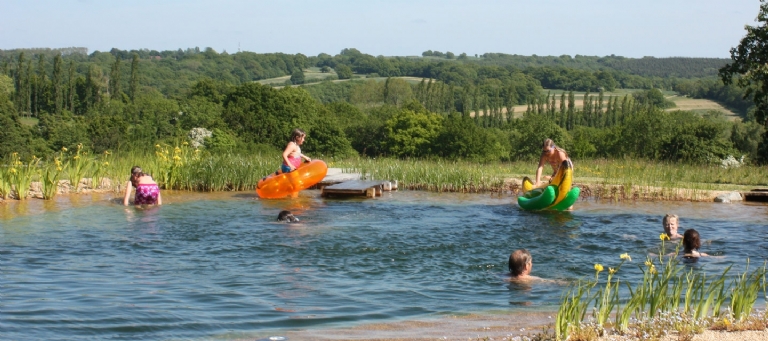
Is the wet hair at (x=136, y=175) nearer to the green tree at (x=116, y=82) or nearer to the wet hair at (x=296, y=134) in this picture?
the wet hair at (x=296, y=134)

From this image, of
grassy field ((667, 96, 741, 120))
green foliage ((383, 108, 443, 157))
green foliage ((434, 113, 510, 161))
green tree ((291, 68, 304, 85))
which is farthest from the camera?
green tree ((291, 68, 304, 85))

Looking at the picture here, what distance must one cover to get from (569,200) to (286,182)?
5795mm

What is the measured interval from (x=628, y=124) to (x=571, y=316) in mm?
41584

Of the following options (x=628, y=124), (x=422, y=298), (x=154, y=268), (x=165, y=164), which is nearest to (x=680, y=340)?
(x=422, y=298)

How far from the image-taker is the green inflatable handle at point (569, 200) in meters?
14.7

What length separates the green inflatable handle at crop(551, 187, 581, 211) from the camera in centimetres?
1468

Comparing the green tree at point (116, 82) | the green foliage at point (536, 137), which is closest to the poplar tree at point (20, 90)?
the green tree at point (116, 82)

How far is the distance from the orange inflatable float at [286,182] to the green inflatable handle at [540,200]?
451 cm

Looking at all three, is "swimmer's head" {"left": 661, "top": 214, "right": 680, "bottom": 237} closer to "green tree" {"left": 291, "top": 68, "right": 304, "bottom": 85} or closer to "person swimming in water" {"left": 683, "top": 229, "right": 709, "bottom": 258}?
"person swimming in water" {"left": 683, "top": 229, "right": 709, "bottom": 258}

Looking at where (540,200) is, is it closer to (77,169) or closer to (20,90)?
(77,169)

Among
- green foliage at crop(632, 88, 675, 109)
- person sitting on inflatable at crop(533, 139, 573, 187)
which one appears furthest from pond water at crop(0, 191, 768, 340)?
green foliage at crop(632, 88, 675, 109)

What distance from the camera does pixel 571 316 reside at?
6.04 m

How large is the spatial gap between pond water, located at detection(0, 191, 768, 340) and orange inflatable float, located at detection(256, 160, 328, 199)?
1.18 feet

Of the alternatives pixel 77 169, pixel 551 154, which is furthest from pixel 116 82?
pixel 551 154
